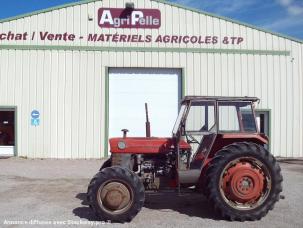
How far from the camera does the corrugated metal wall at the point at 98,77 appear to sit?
17828 millimetres

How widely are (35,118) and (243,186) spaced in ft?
39.8

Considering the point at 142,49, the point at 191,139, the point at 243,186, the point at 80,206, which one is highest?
the point at 142,49

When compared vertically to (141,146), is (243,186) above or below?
below

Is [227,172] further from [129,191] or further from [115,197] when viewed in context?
[115,197]

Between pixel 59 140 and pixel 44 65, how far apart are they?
3110mm

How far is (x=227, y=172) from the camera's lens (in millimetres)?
7492

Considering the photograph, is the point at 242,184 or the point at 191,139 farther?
the point at 191,139

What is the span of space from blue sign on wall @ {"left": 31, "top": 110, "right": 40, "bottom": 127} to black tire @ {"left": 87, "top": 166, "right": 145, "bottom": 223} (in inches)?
439

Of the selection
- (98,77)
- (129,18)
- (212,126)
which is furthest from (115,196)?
(129,18)

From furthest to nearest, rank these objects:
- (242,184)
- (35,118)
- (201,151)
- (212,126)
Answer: (35,118), (201,151), (212,126), (242,184)

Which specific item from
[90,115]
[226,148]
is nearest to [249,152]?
[226,148]

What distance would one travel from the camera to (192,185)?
25.8ft

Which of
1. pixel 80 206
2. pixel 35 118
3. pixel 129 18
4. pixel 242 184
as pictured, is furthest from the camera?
pixel 129 18

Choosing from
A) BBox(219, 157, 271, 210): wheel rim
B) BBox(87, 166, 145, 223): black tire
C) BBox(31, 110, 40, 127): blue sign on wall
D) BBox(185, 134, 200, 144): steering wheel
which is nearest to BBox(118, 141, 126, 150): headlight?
BBox(87, 166, 145, 223): black tire
